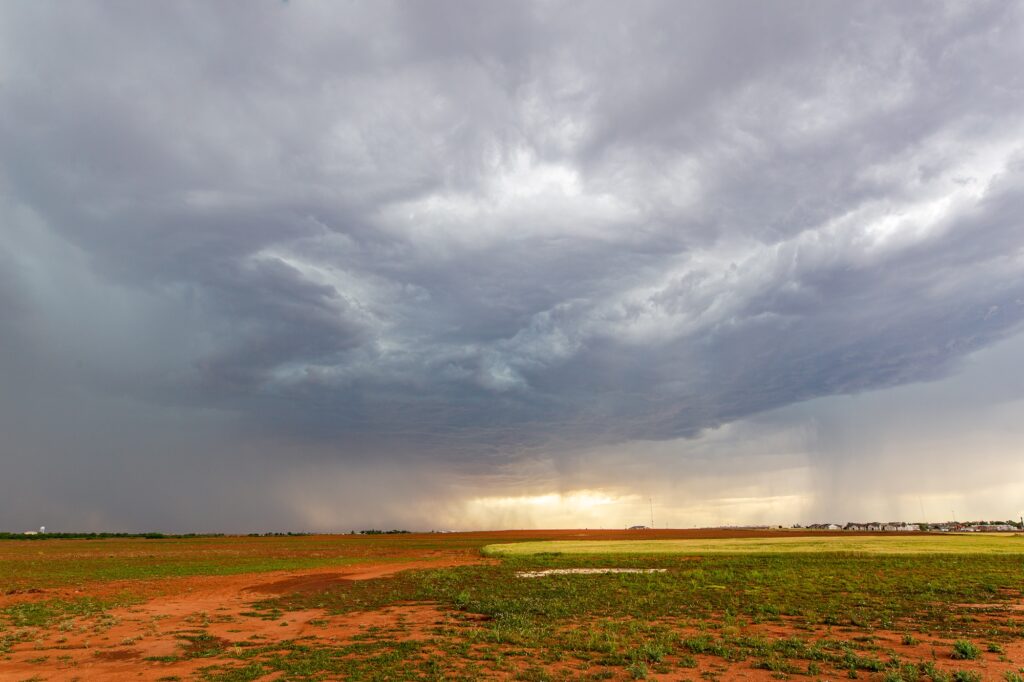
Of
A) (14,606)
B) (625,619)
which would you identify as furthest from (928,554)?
(14,606)

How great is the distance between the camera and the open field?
1891 centimetres

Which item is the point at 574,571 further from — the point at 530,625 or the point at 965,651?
the point at 965,651

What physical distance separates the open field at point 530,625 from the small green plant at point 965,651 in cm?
6

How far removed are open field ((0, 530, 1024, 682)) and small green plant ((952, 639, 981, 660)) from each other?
0.06 metres

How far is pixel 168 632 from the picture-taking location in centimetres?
2641

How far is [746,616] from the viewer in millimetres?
27906

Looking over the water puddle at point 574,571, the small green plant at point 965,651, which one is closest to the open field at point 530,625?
the small green plant at point 965,651

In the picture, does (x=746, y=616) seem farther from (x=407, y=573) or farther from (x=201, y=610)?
(x=407, y=573)

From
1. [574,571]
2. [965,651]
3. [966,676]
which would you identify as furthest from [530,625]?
[574,571]

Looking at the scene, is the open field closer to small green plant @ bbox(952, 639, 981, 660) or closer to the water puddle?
small green plant @ bbox(952, 639, 981, 660)

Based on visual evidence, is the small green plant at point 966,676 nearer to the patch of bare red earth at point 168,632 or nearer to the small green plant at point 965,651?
the small green plant at point 965,651

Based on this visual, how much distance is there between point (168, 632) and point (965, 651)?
107 ft

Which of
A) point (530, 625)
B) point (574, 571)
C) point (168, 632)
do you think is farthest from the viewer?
point (574, 571)

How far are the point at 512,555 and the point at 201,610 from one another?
1841 inches
